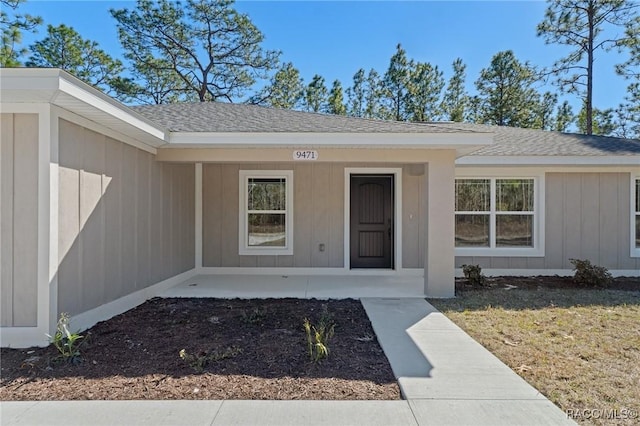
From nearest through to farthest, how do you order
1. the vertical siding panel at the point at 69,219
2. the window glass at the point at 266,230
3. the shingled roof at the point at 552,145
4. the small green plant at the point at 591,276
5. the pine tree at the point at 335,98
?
the vertical siding panel at the point at 69,219, the small green plant at the point at 591,276, the shingled roof at the point at 552,145, the window glass at the point at 266,230, the pine tree at the point at 335,98

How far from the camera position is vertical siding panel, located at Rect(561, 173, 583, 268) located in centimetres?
818

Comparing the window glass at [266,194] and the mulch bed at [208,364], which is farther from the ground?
the window glass at [266,194]

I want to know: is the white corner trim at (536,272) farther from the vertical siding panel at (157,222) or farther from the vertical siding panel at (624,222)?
the vertical siding panel at (157,222)

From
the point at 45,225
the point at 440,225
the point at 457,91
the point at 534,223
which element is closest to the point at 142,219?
the point at 45,225

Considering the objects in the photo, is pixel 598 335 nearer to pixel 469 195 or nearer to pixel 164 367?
pixel 469 195

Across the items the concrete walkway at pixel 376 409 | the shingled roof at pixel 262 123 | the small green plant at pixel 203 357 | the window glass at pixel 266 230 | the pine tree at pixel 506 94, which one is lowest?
the concrete walkway at pixel 376 409

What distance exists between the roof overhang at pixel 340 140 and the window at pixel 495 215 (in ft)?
9.44

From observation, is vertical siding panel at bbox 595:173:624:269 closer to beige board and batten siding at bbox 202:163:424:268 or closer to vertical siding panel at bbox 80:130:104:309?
beige board and batten siding at bbox 202:163:424:268

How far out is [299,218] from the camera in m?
8.45

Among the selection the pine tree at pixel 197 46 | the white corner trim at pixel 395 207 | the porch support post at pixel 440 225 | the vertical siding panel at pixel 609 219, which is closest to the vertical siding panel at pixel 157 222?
the white corner trim at pixel 395 207

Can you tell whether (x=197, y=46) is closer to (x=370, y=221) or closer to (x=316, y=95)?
(x=316, y=95)

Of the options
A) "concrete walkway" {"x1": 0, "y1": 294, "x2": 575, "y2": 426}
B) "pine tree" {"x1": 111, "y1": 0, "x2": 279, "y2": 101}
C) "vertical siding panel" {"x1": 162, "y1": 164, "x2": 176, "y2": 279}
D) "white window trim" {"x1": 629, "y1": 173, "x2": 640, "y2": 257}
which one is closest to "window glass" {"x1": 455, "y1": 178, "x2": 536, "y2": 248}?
"white window trim" {"x1": 629, "y1": 173, "x2": 640, "y2": 257}

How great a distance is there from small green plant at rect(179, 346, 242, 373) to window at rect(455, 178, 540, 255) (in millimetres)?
6196

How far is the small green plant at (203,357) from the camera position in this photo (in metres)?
3.46
